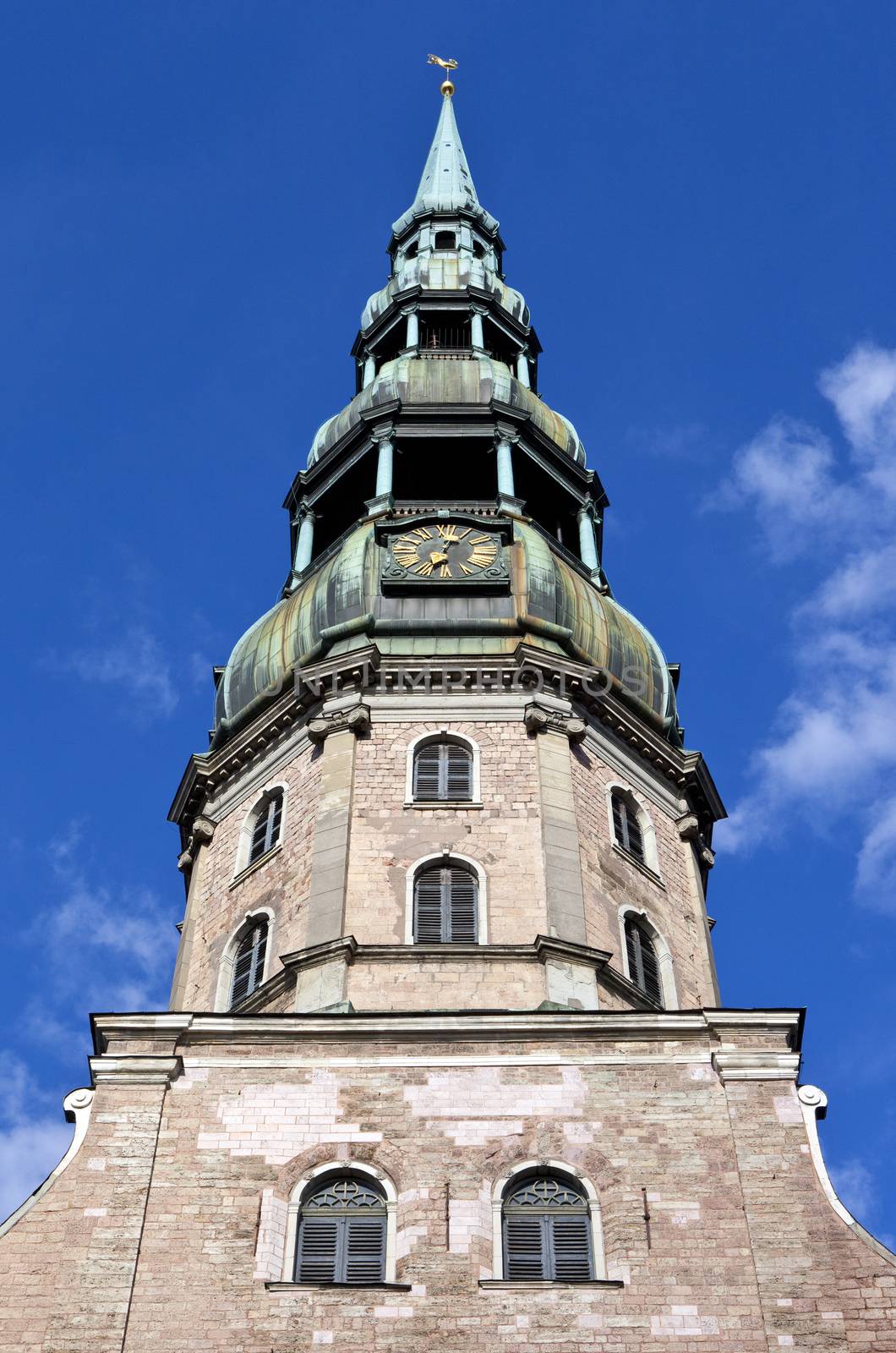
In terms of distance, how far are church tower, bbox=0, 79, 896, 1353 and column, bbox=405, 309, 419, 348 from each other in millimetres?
3133

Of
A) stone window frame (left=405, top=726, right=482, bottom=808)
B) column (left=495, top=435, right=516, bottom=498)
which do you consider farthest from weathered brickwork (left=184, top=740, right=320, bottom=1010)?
column (left=495, top=435, right=516, bottom=498)

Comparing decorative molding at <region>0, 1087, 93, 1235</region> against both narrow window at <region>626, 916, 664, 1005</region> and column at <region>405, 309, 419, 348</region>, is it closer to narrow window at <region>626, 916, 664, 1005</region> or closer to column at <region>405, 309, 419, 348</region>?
narrow window at <region>626, 916, 664, 1005</region>

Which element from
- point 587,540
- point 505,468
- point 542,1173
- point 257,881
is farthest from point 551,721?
point 542,1173

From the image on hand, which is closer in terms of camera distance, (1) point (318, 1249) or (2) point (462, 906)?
(1) point (318, 1249)

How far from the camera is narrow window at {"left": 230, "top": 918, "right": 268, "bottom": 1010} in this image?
3328cm

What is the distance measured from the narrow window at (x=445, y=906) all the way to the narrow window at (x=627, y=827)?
3.24m

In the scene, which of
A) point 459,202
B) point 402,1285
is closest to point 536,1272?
point 402,1285

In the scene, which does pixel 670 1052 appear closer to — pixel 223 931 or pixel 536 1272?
pixel 536 1272

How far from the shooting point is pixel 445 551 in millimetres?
39188

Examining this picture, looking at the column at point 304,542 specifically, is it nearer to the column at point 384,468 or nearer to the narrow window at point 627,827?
the column at point 384,468

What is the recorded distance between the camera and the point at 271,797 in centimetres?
3622

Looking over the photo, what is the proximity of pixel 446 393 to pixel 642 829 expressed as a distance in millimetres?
11503

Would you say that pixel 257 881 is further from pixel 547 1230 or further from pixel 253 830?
pixel 547 1230

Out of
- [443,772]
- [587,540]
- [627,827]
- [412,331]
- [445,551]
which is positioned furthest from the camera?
[412,331]
